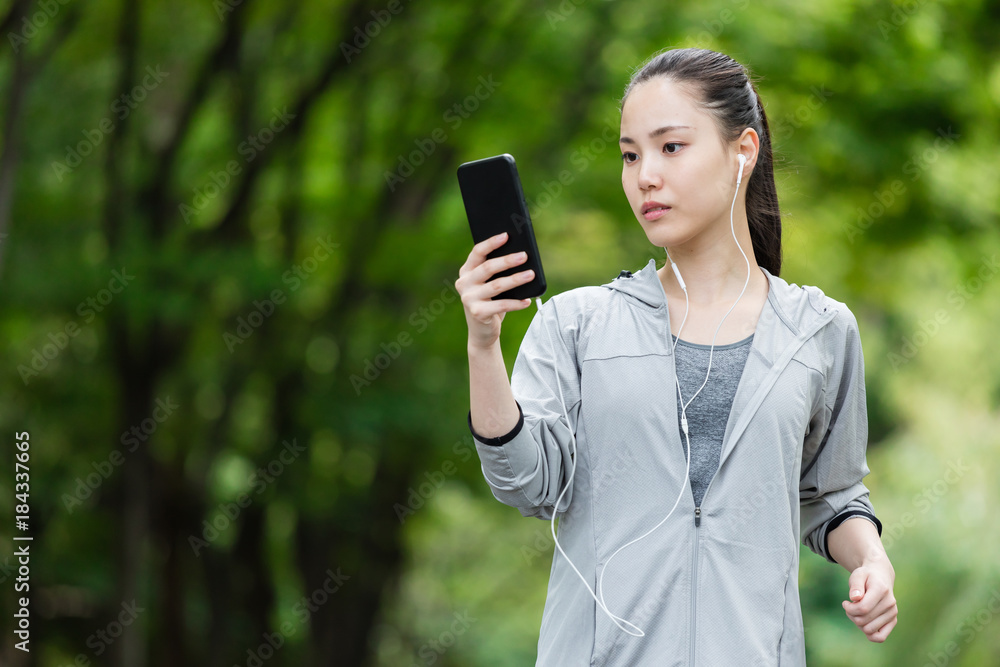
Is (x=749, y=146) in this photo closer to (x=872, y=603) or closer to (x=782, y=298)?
(x=782, y=298)

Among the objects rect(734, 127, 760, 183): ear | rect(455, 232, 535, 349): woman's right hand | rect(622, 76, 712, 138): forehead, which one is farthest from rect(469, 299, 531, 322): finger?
rect(734, 127, 760, 183): ear

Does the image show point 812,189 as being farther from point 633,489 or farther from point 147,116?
point 633,489

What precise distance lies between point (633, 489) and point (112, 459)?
7478 mm

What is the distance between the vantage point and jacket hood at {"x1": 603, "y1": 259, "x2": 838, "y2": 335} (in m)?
2.01

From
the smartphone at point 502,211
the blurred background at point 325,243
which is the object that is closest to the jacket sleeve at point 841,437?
the smartphone at point 502,211

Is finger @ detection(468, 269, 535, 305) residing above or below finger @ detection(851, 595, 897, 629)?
above

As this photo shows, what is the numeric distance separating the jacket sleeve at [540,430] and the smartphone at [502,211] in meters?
0.20

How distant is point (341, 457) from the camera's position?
9.20 meters

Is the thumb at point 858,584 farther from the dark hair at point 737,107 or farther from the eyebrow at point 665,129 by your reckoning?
the eyebrow at point 665,129

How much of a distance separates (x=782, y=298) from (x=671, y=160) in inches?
14.6

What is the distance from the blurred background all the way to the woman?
4.33 m

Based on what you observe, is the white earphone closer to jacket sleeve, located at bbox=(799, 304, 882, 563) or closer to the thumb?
jacket sleeve, located at bbox=(799, 304, 882, 563)

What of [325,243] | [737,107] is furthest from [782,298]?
[325,243]

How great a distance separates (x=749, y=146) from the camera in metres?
2.08
